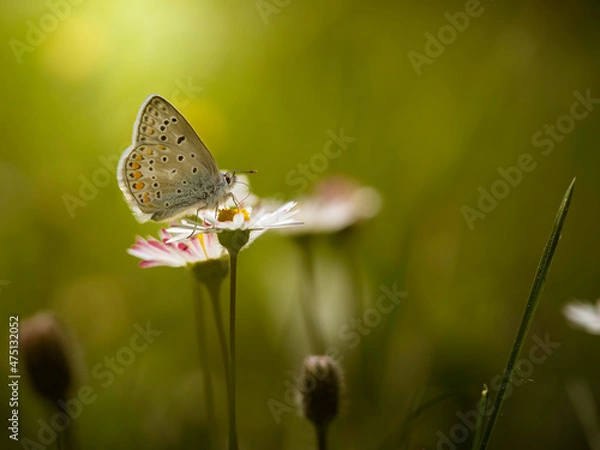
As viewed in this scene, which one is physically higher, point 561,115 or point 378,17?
point 378,17

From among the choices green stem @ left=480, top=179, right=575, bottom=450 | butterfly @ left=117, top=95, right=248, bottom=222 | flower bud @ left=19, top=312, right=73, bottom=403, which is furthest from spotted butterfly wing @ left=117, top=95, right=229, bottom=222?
green stem @ left=480, top=179, right=575, bottom=450

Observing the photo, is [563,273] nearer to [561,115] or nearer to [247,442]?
[561,115]

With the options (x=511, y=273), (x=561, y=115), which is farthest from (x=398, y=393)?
(x=561, y=115)

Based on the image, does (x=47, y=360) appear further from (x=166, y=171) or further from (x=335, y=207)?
(x=335, y=207)

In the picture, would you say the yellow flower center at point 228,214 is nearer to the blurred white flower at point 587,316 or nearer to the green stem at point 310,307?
the green stem at point 310,307

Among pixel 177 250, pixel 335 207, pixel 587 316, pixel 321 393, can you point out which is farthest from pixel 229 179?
pixel 587 316
